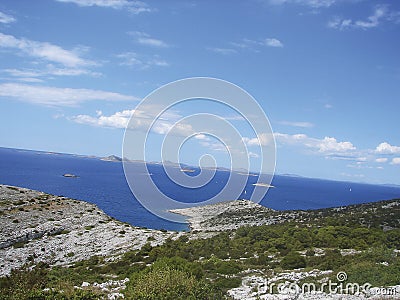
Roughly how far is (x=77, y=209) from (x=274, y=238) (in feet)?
123

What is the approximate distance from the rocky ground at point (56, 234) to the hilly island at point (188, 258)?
118mm

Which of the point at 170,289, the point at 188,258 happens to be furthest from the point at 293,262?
the point at 170,289

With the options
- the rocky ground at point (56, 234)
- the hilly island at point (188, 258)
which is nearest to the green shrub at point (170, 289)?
the hilly island at point (188, 258)

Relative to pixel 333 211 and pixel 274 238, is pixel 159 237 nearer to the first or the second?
pixel 274 238

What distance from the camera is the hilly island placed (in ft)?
48.8

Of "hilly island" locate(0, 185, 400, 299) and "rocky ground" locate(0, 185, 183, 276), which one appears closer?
"hilly island" locate(0, 185, 400, 299)

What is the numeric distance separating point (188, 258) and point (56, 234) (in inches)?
970

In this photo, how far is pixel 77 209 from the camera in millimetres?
57375

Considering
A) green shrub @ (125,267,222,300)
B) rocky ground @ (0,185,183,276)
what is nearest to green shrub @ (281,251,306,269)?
green shrub @ (125,267,222,300)

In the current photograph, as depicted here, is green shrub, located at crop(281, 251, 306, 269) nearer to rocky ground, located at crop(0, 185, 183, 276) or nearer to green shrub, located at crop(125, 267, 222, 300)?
green shrub, located at crop(125, 267, 222, 300)

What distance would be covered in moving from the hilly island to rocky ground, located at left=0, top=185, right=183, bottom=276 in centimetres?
12

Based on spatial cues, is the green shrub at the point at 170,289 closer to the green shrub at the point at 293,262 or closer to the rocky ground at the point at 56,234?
the green shrub at the point at 293,262

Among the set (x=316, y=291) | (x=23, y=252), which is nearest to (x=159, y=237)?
(x=23, y=252)

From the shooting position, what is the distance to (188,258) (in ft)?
88.2
